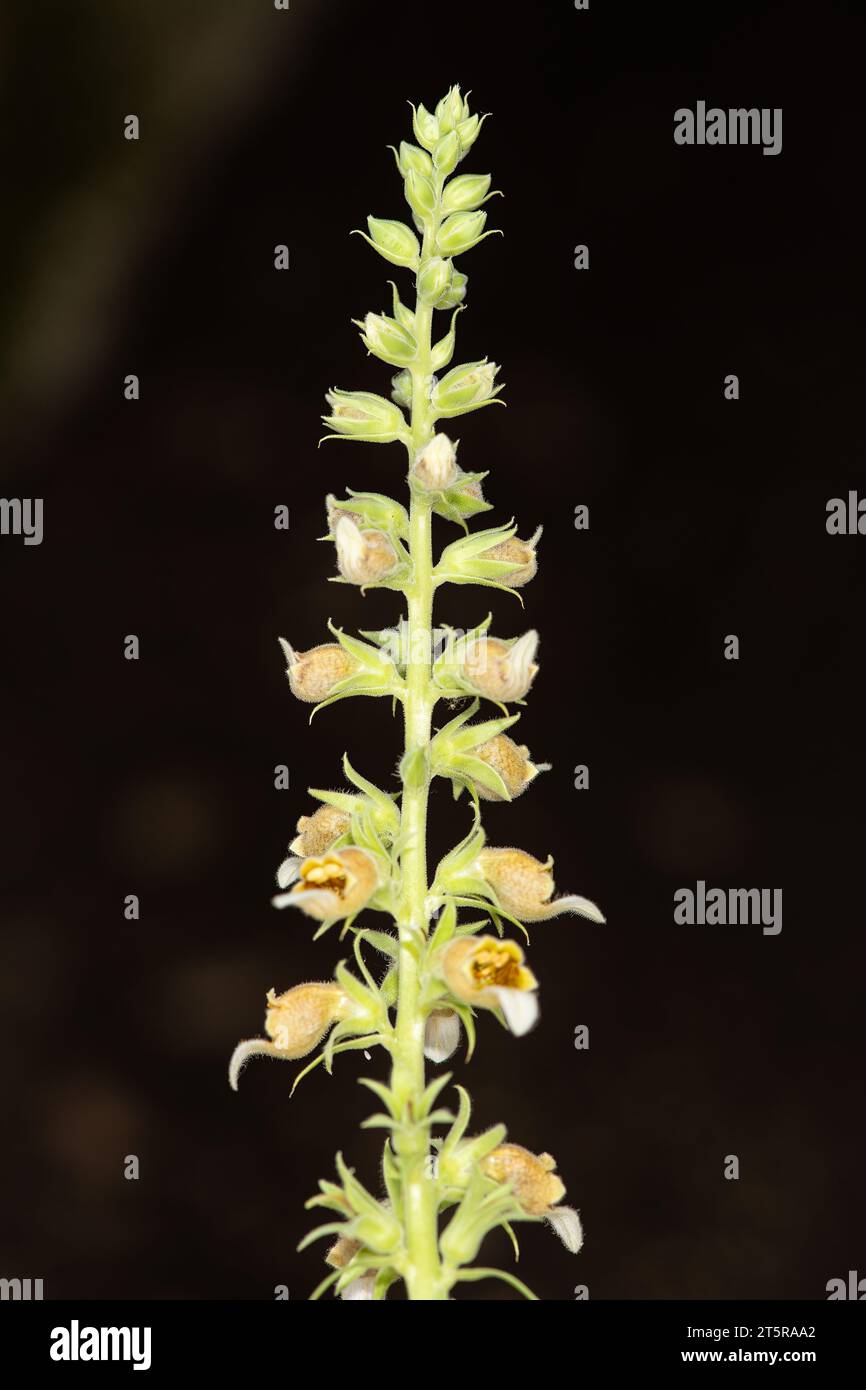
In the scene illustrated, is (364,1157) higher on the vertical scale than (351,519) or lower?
lower

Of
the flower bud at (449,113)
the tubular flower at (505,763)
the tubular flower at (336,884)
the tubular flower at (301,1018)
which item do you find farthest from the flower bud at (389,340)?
the tubular flower at (301,1018)

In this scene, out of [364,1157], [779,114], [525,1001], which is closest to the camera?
[525,1001]

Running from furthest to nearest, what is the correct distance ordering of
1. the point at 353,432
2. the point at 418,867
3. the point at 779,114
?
1. the point at 779,114
2. the point at 353,432
3. the point at 418,867

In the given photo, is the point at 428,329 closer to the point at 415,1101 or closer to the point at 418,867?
the point at 418,867

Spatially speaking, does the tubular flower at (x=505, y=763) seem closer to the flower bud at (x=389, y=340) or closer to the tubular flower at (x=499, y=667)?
the tubular flower at (x=499, y=667)

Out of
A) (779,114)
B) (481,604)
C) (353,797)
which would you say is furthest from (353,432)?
(779,114)

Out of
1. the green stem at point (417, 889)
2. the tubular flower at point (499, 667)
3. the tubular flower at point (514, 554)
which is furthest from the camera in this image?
the tubular flower at point (514, 554)
